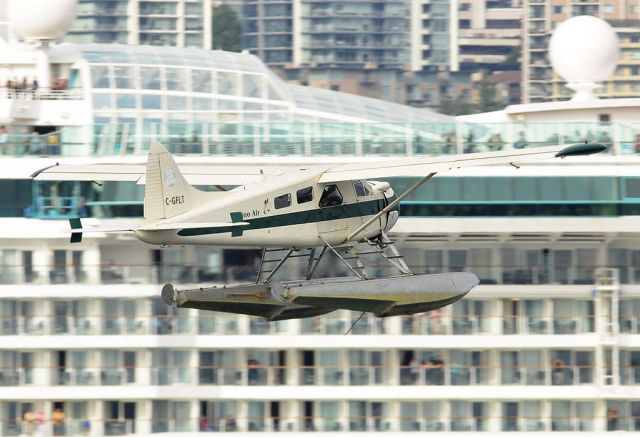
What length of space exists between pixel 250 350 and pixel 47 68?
1136 cm

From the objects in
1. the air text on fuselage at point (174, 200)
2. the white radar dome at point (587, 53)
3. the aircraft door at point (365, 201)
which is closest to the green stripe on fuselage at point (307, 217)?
the aircraft door at point (365, 201)

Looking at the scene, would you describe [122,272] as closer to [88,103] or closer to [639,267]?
[88,103]

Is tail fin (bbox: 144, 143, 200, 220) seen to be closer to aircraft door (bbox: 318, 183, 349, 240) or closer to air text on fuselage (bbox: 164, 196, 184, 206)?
air text on fuselage (bbox: 164, 196, 184, 206)

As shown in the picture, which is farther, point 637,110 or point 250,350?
point 637,110

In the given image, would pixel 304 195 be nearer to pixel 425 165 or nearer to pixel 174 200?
pixel 425 165

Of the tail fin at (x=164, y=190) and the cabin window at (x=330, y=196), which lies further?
the cabin window at (x=330, y=196)

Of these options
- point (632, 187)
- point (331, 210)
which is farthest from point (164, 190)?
point (632, 187)

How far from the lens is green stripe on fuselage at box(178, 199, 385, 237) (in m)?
39.4

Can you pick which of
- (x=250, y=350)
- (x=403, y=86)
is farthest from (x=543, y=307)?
(x=403, y=86)

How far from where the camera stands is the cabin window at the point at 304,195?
41125mm

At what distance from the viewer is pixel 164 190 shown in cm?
3947

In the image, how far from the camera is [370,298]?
41.3 m

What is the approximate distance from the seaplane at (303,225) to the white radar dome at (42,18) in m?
19.4

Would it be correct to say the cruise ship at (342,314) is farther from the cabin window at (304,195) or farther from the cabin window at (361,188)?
the cabin window at (304,195)
